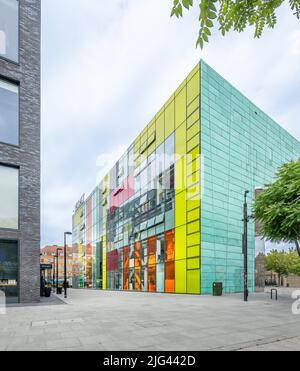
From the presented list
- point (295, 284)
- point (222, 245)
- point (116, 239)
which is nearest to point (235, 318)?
point (222, 245)

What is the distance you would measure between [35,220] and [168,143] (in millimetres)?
19072

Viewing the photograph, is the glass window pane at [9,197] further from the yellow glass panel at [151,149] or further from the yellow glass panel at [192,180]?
the yellow glass panel at [151,149]

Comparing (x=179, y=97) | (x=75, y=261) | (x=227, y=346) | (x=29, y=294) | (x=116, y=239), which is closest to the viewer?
(x=227, y=346)

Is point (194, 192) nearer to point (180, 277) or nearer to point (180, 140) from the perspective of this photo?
point (180, 140)

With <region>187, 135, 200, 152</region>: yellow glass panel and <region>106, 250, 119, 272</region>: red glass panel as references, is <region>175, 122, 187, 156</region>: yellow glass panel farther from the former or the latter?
<region>106, 250, 119, 272</region>: red glass panel

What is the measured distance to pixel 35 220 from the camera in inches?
814

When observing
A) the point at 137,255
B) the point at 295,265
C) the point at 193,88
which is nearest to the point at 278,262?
the point at 295,265

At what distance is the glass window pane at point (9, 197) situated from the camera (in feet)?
63.9

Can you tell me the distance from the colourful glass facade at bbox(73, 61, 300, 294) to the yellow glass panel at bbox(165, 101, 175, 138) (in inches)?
4.2

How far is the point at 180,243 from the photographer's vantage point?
32.3 meters

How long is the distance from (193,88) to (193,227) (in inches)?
507

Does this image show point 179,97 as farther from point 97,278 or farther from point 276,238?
point 97,278

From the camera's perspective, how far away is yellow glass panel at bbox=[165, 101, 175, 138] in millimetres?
35659

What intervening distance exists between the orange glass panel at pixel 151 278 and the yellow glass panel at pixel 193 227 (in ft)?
27.6
